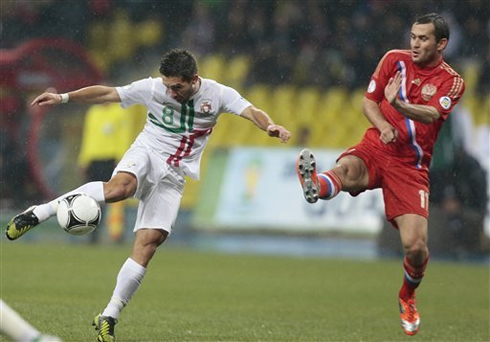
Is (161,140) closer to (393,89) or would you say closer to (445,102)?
(393,89)

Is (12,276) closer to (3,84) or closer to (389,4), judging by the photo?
(3,84)

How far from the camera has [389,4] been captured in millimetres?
17422

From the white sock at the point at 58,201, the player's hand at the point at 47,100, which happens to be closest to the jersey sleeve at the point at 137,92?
the player's hand at the point at 47,100

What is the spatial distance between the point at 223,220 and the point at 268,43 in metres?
3.63

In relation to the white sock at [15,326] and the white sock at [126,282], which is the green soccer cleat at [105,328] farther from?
the white sock at [15,326]

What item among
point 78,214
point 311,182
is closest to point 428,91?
point 311,182

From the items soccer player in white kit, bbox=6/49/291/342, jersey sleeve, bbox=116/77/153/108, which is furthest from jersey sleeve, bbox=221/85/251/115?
jersey sleeve, bbox=116/77/153/108

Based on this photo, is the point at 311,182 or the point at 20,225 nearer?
the point at 20,225

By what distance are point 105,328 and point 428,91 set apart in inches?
111

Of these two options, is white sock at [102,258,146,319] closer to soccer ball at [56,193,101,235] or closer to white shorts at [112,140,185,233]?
white shorts at [112,140,185,233]

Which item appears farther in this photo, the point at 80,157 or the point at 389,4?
the point at 389,4

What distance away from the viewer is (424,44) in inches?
294

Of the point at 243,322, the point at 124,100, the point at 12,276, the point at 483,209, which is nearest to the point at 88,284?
the point at 12,276

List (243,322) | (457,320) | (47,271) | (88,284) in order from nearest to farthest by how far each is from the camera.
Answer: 1. (243,322)
2. (457,320)
3. (88,284)
4. (47,271)
